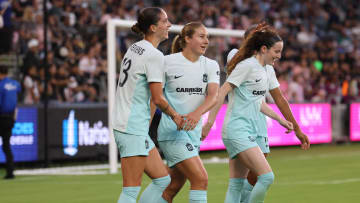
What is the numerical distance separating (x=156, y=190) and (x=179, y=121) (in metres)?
0.76

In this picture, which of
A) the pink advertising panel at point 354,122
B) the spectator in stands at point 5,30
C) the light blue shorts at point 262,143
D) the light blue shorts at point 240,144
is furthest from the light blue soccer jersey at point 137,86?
the pink advertising panel at point 354,122

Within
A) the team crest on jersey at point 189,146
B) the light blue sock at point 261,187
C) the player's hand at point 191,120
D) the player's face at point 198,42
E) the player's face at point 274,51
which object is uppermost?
the player's face at point 198,42

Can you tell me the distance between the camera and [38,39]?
1803 cm

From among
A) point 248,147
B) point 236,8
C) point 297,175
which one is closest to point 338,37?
point 236,8

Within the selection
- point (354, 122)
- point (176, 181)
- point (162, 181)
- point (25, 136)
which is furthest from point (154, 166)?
point (354, 122)

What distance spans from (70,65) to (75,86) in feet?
1.77

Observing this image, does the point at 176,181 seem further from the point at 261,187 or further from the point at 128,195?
the point at 128,195

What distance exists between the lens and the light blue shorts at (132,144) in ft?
20.6

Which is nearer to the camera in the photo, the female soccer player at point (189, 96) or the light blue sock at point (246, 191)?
the female soccer player at point (189, 96)

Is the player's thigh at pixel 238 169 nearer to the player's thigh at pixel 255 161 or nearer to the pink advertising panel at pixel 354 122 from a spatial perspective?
the player's thigh at pixel 255 161

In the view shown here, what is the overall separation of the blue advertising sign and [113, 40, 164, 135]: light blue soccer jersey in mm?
9811

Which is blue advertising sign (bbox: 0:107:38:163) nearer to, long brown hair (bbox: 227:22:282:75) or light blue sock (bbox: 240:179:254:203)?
light blue sock (bbox: 240:179:254:203)

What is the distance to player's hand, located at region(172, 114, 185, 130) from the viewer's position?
6383mm

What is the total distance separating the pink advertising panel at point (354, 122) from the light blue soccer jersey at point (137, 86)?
1784 centimetres
